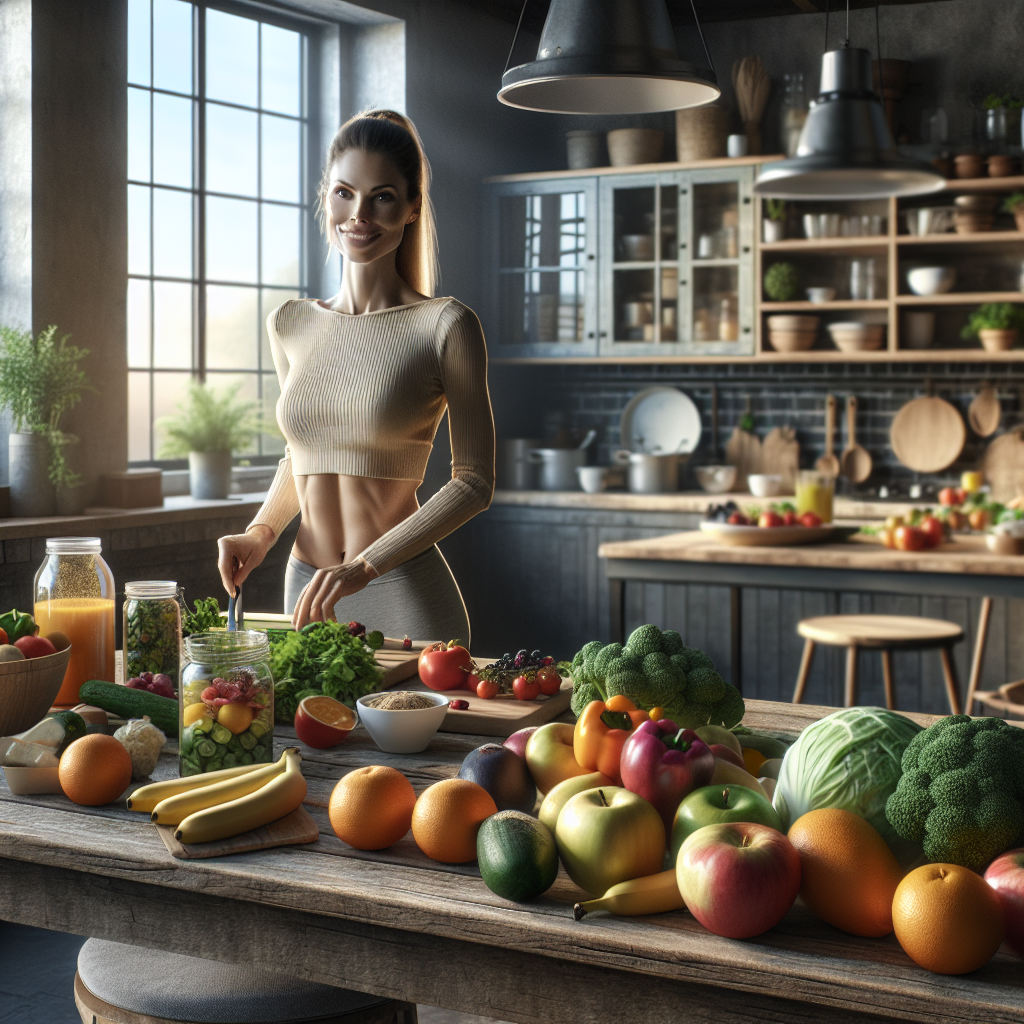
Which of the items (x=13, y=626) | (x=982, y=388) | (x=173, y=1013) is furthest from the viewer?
(x=982, y=388)

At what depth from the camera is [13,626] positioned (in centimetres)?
167

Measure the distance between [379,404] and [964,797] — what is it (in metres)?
1.51

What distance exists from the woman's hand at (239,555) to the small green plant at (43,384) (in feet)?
6.01

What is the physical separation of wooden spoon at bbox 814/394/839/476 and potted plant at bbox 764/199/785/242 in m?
0.84

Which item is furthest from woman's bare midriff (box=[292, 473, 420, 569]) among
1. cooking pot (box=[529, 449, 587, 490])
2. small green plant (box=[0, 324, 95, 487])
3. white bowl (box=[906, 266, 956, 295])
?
white bowl (box=[906, 266, 956, 295])

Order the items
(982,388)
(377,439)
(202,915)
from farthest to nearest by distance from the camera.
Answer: (982,388)
(377,439)
(202,915)

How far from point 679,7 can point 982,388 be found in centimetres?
234

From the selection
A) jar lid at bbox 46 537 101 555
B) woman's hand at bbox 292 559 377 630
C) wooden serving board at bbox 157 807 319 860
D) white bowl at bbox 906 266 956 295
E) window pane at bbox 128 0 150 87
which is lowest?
wooden serving board at bbox 157 807 319 860

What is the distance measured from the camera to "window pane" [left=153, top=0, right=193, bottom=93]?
461 centimetres

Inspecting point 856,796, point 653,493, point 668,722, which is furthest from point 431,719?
point 653,493

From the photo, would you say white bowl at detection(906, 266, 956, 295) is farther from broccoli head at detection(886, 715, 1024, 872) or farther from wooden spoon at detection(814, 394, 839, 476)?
broccoli head at detection(886, 715, 1024, 872)

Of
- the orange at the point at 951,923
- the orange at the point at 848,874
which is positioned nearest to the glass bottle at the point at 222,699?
the orange at the point at 848,874

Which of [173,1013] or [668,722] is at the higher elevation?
[668,722]

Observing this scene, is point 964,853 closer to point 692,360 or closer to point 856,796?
point 856,796
